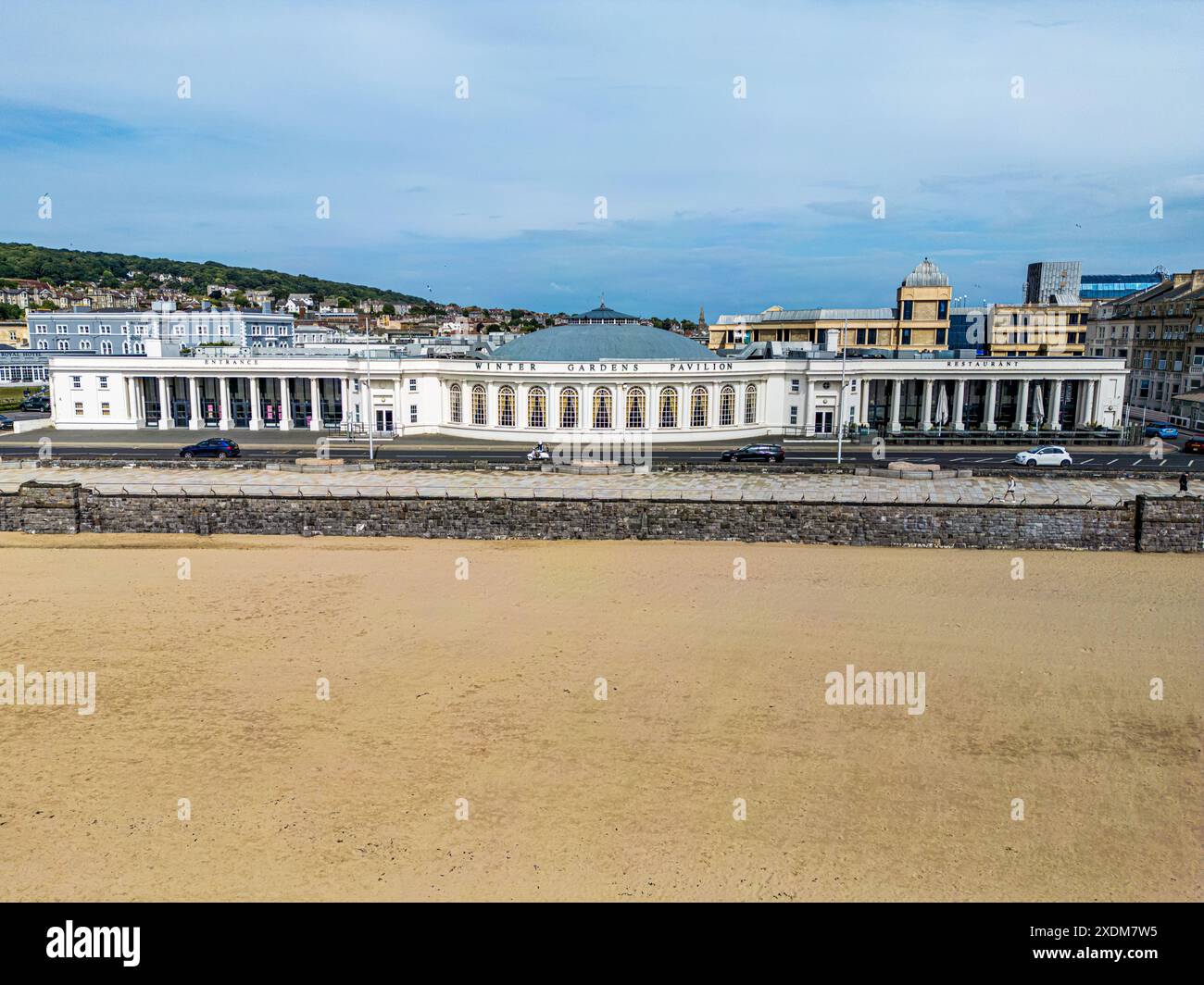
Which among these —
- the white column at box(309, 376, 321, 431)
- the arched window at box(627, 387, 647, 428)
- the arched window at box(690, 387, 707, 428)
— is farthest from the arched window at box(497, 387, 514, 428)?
the white column at box(309, 376, 321, 431)

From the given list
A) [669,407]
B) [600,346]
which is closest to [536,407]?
[600,346]

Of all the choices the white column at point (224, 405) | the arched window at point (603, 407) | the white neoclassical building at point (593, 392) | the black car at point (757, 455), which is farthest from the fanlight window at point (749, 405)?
the white column at point (224, 405)

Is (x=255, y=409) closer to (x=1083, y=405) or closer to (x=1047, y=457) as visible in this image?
(x=1047, y=457)

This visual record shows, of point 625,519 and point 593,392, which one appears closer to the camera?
point 625,519

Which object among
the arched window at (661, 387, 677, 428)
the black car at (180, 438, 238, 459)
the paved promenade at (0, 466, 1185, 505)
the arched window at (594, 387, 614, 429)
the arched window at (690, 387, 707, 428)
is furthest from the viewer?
the arched window at (690, 387, 707, 428)

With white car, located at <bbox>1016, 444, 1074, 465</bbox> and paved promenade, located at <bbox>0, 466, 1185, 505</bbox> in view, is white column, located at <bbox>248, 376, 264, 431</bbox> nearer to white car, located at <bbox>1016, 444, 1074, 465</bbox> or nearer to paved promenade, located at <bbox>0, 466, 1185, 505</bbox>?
paved promenade, located at <bbox>0, 466, 1185, 505</bbox>

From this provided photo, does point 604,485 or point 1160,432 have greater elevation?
point 1160,432

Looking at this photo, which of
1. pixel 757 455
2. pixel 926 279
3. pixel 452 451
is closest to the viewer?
pixel 757 455

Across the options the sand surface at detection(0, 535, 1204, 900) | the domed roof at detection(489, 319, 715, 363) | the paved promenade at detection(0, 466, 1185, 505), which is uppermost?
the domed roof at detection(489, 319, 715, 363)
